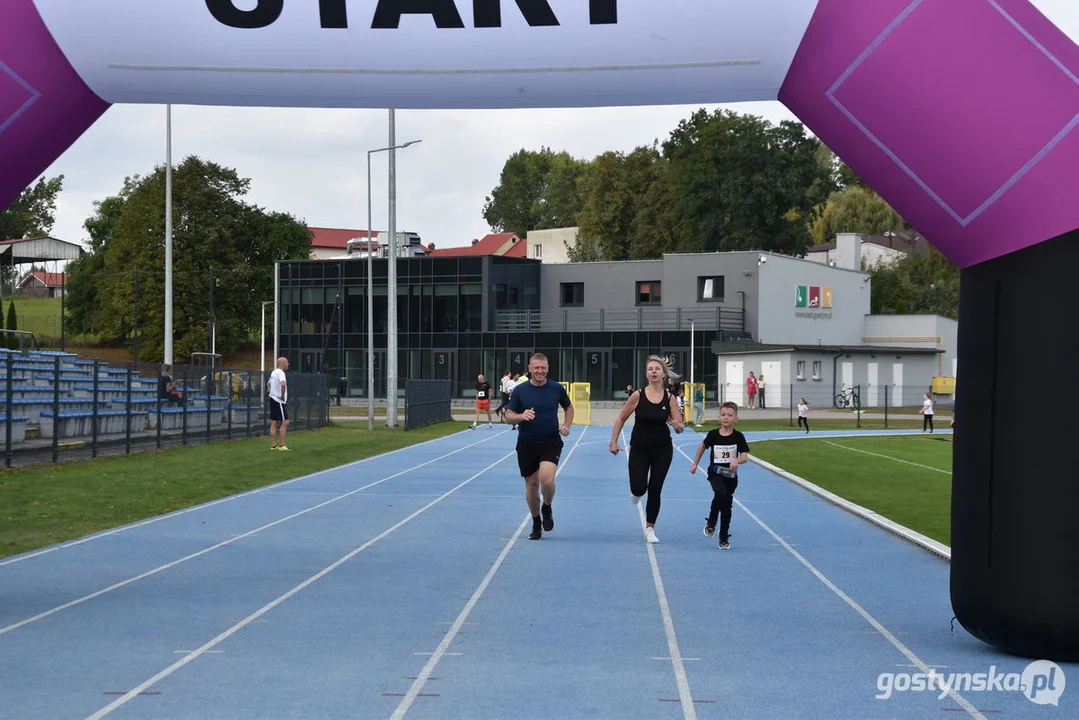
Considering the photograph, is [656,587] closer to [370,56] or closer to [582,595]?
[582,595]

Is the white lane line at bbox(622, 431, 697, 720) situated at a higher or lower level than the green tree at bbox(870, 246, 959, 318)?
lower

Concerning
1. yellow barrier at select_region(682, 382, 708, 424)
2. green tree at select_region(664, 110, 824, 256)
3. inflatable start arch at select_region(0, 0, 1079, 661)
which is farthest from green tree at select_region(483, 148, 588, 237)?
inflatable start arch at select_region(0, 0, 1079, 661)

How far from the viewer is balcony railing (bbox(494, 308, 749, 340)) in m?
61.7

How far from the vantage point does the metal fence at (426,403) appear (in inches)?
1545

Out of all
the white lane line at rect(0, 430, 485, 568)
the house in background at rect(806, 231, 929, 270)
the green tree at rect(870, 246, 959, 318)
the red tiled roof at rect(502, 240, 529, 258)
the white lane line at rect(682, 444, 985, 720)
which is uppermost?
the red tiled roof at rect(502, 240, 529, 258)

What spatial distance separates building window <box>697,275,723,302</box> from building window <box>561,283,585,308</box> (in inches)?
306

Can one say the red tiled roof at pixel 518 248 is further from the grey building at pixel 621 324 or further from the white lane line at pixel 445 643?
the white lane line at pixel 445 643

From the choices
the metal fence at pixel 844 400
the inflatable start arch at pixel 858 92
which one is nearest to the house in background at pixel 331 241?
the metal fence at pixel 844 400

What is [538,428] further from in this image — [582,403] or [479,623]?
[582,403]

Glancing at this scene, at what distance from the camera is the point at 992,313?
755cm

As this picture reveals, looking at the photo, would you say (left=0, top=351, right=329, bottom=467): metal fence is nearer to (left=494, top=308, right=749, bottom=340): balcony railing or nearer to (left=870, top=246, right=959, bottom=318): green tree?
(left=494, top=308, right=749, bottom=340): balcony railing

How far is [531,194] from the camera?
131750 mm

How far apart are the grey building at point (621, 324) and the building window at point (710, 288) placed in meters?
0.07

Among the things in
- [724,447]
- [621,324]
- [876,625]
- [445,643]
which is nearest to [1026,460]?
[876,625]
